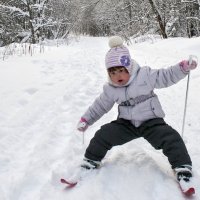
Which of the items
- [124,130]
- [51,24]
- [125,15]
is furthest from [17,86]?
[125,15]

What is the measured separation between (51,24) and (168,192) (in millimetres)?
17873

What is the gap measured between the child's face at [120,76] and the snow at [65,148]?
25.2 inches

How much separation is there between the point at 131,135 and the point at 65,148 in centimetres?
71

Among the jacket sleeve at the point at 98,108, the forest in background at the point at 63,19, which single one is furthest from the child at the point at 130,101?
the forest in background at the point at 63,19

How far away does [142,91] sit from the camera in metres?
2.98

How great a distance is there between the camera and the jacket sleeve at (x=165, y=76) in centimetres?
288

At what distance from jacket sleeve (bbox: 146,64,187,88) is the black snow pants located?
0.99 feet

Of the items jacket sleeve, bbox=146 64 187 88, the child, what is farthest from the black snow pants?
jacket sleeve, bbox=146 64 187 88

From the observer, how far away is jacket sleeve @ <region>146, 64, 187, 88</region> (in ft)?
9.44

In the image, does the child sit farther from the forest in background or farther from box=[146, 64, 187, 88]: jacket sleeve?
the forest in background

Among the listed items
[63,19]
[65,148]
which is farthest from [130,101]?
[63,19]

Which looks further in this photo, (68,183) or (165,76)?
(165,76)

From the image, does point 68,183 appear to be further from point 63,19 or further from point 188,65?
point 63,19

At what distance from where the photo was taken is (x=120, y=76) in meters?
2.98
